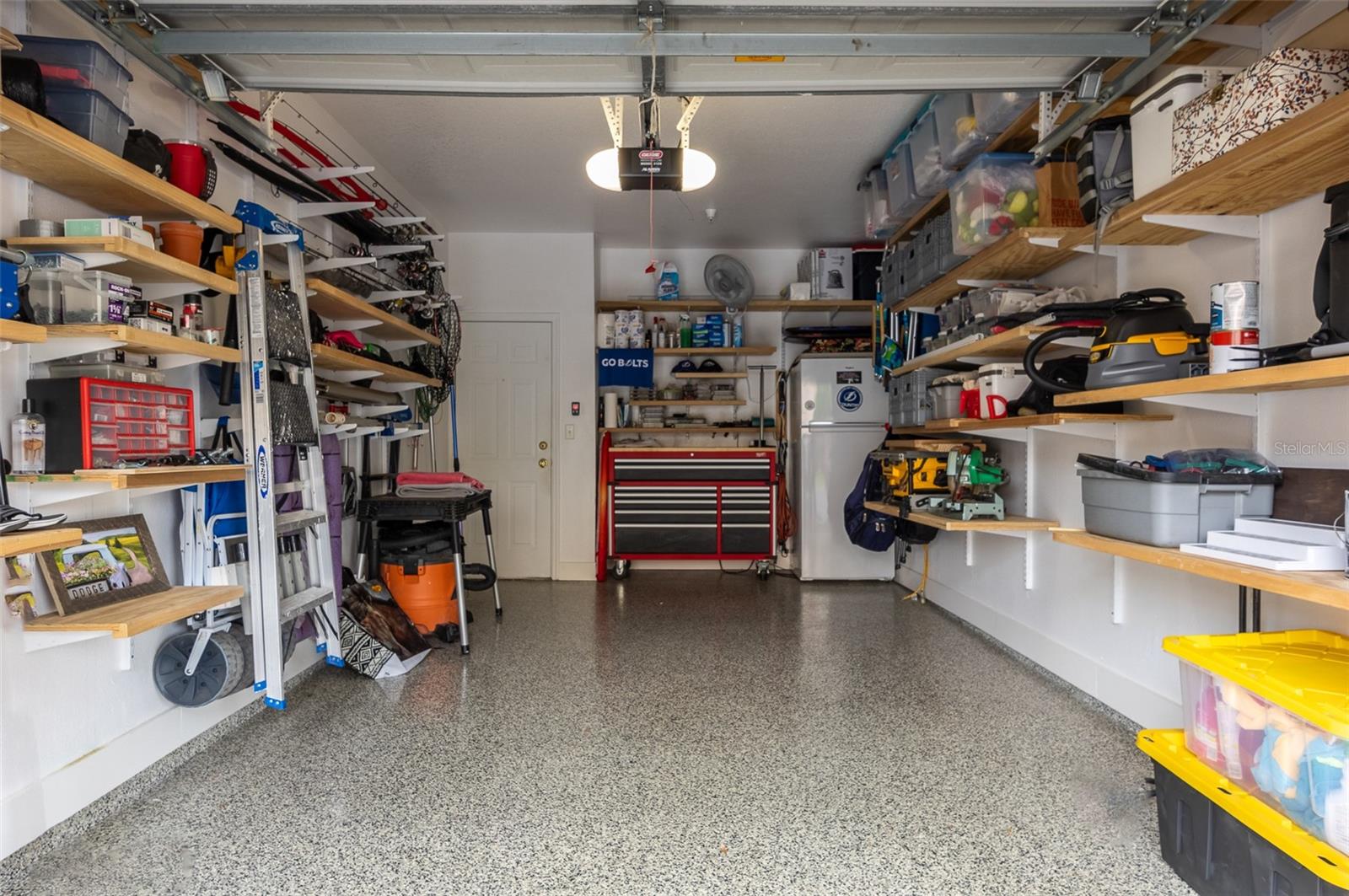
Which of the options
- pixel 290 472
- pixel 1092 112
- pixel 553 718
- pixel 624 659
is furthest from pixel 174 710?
pixel 1092 112

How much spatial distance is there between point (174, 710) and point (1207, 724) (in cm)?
279

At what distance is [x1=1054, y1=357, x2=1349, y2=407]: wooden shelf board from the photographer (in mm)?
1404

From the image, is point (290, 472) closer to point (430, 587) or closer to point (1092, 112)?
point (430, 587)

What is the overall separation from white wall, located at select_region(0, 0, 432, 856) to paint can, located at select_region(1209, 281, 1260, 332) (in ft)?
9.28

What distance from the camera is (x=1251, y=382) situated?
1.61 m

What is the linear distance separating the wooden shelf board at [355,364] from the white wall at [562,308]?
1526 mm

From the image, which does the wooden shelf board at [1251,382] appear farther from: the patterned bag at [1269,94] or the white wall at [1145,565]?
the patterned bag at [1269,94]

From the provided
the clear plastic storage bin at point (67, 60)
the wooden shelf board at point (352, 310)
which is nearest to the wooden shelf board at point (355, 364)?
the wooden shelf board at point (352, 310)

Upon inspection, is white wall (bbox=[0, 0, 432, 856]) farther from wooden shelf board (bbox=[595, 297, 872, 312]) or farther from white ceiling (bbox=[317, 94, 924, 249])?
wooden shelf board (bbox=[595, 297, 872, 312])

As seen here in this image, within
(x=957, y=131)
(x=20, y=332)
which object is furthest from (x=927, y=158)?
(x=20, y=332)

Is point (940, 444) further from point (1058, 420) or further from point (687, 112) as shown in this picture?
point (687, 112)

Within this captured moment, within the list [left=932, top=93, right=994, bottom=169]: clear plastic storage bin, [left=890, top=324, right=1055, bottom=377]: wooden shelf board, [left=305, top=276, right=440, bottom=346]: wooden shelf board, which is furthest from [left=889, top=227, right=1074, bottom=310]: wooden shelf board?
[left=305, top=276, right=440, bottom=346]: wooden shelf board

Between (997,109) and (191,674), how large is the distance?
128 inches

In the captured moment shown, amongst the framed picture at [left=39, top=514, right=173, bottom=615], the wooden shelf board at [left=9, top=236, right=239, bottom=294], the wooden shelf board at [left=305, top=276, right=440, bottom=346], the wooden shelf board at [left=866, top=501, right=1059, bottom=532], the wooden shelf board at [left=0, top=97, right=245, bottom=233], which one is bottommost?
the wooden shelf board at [left=866, top=501, right=1059, bottom=532]
